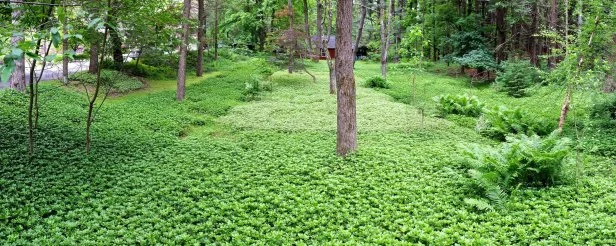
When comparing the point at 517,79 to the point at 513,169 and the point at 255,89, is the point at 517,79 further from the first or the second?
the point at 513,169

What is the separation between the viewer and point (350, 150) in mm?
8320

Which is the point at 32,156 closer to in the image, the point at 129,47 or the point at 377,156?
the point at 129,47

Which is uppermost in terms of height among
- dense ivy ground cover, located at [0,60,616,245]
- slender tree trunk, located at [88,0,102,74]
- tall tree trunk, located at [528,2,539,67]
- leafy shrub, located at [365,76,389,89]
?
tall tree trunk, located at [528,2,539,67]

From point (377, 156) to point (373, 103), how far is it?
6955mm

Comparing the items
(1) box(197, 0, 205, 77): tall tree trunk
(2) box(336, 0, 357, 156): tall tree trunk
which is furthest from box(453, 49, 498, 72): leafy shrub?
(2) box(336, 0, 357, 156): tall tree trunk

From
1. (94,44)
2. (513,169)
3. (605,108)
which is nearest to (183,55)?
(94,44)

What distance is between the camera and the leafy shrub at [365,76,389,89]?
19781 mm

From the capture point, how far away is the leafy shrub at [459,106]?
13.1 meters

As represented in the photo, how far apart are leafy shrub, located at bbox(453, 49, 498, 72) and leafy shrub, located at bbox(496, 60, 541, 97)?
2330 millimetres

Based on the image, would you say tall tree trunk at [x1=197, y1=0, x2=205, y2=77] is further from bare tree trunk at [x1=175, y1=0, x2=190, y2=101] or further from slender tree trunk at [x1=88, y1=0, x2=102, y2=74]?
slender tree trunk at [x1=88, y1=0, x2=102, y2=74]

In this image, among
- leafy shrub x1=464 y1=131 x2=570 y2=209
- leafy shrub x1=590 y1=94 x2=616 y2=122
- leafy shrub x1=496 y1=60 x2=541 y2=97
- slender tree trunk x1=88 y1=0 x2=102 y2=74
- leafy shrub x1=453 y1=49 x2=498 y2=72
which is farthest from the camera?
leafy shrub x1=453 y1=49 x2=498 y2=72

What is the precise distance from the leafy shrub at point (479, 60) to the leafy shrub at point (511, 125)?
10.6 meters

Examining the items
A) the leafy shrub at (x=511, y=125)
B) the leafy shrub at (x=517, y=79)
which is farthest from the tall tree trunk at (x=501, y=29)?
the leafy shrub at (x=511, y=125)

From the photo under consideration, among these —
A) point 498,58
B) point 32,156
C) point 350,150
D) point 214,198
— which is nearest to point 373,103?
point 350,150
